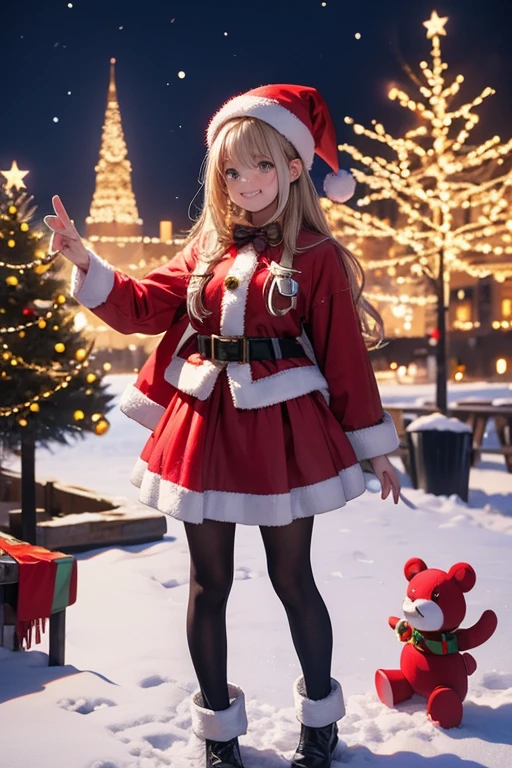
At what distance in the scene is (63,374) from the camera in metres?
4.40

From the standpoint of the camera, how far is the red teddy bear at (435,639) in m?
2.15

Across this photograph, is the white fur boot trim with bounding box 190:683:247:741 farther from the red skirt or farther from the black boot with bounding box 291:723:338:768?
the red skirt

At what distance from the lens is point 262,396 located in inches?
72.5

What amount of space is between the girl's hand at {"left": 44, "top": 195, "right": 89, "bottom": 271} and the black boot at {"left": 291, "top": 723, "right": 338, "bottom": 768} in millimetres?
1152

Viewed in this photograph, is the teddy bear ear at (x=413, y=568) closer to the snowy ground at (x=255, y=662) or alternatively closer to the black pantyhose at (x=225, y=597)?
the snowy ground at (x=255, y=662)

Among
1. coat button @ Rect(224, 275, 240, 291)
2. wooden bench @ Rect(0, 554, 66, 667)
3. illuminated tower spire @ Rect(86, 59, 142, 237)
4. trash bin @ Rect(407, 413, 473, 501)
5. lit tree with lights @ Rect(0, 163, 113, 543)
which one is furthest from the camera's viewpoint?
illuminated tower spire @ Rect(86, 59, 142, 237)

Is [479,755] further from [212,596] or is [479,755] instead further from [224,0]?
[224,0]

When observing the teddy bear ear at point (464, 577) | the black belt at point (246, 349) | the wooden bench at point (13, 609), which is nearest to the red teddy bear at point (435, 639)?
the teddy bear ear at point (464, 577)

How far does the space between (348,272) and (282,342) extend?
23 cm

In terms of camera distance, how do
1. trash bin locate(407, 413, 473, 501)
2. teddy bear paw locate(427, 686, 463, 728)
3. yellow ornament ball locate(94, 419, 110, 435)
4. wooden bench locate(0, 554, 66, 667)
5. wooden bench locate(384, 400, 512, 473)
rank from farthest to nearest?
wooden bench locate(384, 400, 512, 473) → trash bin locate(407, 413, 473, 501) → yellow ornament ball locate(94, 419, 110, 435) → wooden bench locate(0, 554, 66, 667) → teddy bear paw locate(427, 686, 463, 728)

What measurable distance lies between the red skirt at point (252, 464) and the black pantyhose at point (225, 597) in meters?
0.08

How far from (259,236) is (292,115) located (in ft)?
0.92

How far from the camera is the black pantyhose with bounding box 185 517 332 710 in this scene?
1.88 meters

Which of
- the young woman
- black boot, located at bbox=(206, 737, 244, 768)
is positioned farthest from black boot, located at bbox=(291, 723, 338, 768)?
black boot, located at bbox=(206, 737, 244, 768)
